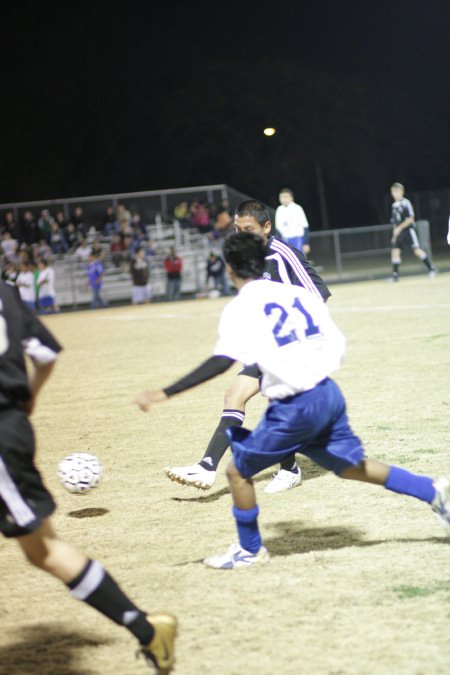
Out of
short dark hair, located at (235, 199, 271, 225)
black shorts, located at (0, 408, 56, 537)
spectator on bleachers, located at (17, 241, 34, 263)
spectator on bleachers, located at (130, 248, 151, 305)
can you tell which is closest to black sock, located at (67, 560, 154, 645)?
black shorts, located at (0, 408, 56, 537)

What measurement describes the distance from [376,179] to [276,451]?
59.7m

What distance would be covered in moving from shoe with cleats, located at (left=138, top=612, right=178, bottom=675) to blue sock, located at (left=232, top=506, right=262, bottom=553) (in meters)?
1.16

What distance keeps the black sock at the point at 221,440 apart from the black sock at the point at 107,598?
268 centimetres

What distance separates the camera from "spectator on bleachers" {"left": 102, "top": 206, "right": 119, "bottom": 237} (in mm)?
32188

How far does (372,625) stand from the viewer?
3916 mm

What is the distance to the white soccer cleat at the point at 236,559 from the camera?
4.82 m

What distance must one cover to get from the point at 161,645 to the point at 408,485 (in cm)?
166

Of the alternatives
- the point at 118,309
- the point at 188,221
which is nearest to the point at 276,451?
the point at 118,309

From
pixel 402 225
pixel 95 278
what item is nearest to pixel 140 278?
pixel 95 278

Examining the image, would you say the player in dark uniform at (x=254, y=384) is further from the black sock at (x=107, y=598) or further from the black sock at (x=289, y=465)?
the black sock at (x=107, y=598)

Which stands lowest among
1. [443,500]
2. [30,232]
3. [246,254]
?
[443,500]

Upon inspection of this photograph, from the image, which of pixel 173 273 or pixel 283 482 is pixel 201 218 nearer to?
pixel 173 273

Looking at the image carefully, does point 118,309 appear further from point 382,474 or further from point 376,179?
point 376,179

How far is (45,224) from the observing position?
1212 inches
